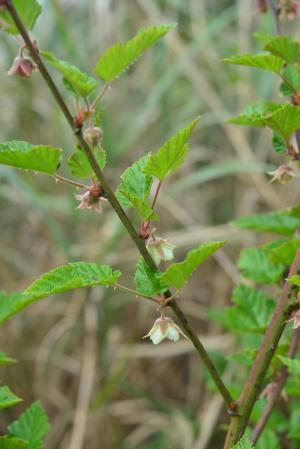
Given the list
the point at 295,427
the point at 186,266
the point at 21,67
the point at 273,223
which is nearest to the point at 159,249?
the point at 186,266

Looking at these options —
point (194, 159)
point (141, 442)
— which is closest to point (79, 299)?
point (141, 442)

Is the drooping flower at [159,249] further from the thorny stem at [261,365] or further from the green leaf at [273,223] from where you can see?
the green leaf at [273,223]

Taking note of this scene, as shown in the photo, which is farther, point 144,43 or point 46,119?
point 46,119

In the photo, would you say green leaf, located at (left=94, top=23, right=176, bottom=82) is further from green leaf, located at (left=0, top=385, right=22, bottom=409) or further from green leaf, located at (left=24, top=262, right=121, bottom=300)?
green leaf, located at (left=0, top=385, right=22, bottom=409)

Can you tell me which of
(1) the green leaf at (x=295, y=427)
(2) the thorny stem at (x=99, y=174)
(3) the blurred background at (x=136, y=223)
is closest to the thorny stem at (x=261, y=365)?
(2) the thorny stem at (x=99, y=174)

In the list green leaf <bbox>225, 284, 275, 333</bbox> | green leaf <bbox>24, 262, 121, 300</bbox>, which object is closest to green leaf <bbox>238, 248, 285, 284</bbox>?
green leaf <bbox>225, 284, 275, 333</bbox>

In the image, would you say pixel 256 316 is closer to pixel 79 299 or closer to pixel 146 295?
pixel 146 295

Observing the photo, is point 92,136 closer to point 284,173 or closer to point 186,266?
point 186,266
